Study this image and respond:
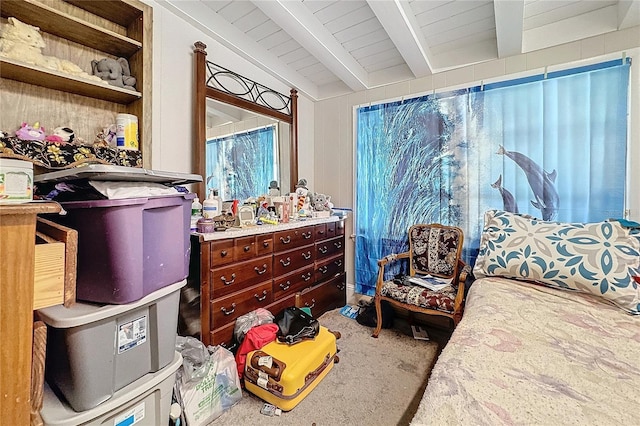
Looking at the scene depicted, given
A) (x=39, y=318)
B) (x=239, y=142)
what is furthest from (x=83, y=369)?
(x=239, y=142)

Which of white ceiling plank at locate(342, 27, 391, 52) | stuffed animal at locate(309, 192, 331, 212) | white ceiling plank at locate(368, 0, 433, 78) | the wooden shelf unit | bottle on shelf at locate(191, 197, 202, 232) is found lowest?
bottle on shelf at locate(191, 197, 202, 232)

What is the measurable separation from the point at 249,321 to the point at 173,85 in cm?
170

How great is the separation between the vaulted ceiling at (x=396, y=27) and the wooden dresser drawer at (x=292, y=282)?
6.04 ft

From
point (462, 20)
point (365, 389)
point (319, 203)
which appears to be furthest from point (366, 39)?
point (365, 389)

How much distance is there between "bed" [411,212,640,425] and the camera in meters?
0.72

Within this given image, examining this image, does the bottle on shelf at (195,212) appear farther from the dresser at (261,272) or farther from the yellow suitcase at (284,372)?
the yellow suitcase at (284,372)

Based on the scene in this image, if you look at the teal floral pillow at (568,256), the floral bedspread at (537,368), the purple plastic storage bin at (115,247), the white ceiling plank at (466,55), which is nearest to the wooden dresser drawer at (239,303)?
the purple plastic storage bin at (115,247)

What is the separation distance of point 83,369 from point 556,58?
3.36 meters

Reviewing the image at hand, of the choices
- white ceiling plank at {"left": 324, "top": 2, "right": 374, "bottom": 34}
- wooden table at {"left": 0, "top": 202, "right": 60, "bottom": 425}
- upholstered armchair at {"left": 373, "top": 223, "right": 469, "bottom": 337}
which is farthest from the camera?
upholstered armchair at {"left": 373, "top": 223, "right": 469, "bottom": 337}

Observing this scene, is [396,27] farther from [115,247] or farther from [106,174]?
[115,247]

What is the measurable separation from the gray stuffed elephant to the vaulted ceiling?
22.3 inches

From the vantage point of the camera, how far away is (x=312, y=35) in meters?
1.93

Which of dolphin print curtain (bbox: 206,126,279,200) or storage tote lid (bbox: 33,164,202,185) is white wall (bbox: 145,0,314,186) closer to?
dolphin print curtain (bbox: 206,126,279,200)

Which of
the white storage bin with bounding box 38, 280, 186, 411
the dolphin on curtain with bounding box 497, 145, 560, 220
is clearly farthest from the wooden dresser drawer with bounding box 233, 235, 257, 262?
the dolphin on curtain with bounding box 497, 145, 560, 220
